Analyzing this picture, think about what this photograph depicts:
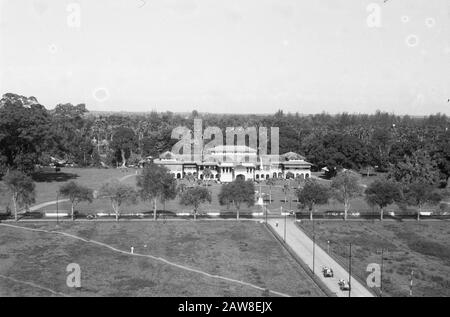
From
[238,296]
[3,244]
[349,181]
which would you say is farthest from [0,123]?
[238,296]

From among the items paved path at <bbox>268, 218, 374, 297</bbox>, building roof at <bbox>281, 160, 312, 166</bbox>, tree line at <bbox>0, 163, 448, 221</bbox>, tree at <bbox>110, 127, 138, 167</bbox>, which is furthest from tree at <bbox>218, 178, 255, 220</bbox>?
tree at <bbox>110, 127, 138, 167</bbox>

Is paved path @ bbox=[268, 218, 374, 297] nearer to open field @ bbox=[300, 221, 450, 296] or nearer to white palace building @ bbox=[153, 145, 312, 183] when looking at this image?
open field @ bbox=[300, 221, 450, 296]

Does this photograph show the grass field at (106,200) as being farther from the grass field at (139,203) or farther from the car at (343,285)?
the car at (343,285)

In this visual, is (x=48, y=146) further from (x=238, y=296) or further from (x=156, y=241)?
(x=238, y=296)

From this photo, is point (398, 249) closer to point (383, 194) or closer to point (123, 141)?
point (383, 194)

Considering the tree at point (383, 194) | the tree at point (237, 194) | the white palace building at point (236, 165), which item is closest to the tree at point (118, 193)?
the tree at point (237, 194)

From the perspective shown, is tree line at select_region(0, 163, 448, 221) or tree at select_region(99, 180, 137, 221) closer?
tree at select_region(99, 180, 137, 221)
